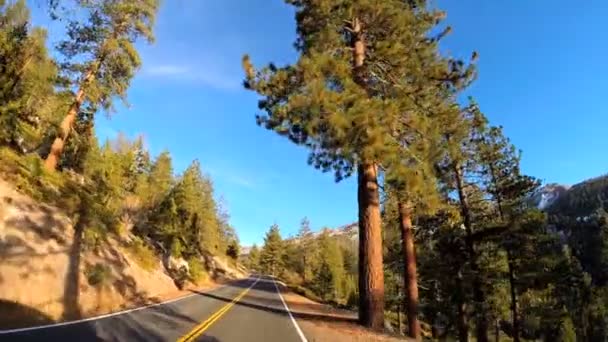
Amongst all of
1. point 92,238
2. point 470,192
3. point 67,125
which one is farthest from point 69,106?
point 470,192

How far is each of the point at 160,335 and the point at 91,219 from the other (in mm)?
12258

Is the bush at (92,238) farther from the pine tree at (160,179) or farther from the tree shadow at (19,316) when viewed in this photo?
the pine tree at (160,179)

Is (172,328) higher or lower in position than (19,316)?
lower

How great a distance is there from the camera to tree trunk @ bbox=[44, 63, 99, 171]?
2293 centimetres

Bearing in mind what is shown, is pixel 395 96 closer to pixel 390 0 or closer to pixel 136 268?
pixel 390 0

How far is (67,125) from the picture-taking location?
2380cm

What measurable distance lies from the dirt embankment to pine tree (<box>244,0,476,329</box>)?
9.07m

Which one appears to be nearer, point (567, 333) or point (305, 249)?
point (567, 333)

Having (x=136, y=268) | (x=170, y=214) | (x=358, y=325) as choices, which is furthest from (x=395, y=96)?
(x=170, y=214)

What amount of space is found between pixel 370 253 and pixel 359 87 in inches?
235

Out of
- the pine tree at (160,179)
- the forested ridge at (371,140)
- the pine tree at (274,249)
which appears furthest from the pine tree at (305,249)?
the forested ridge at (371,140)

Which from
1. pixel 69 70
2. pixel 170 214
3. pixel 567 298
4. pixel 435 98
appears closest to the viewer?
pixel 435 98

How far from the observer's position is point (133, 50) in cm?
2530

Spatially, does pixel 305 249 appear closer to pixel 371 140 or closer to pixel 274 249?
pixel 274 249
